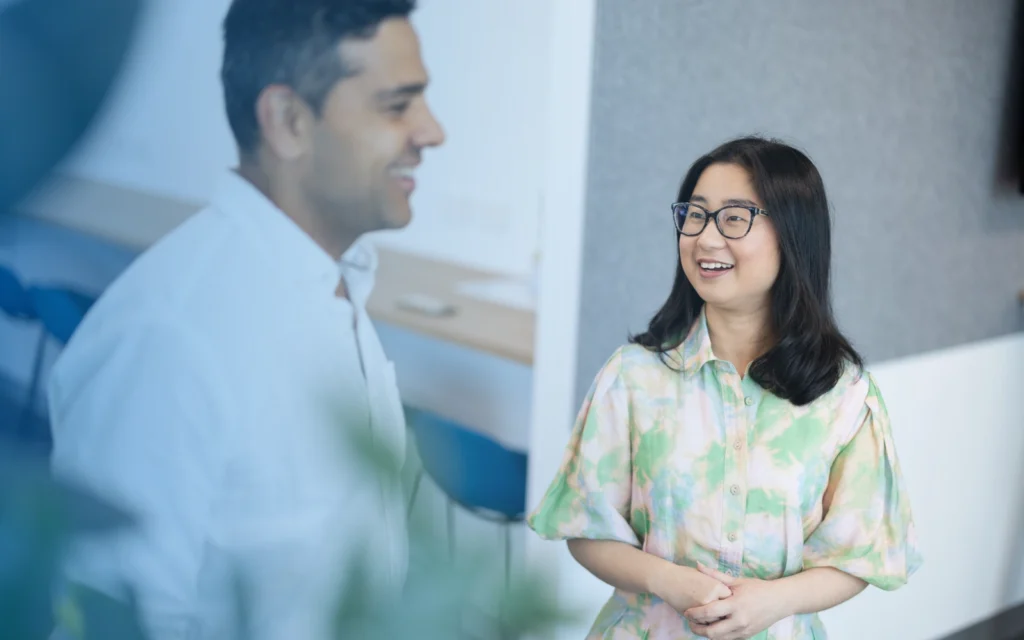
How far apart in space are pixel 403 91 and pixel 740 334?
679 mm

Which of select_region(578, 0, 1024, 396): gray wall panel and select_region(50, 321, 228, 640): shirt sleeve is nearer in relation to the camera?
select_region(50, 321, 228, 640): shirt sleeve

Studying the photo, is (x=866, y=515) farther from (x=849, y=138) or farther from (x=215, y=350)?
(x=849, y=138)

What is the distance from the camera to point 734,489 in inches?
46.5

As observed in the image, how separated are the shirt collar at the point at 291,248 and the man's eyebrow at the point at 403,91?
233mm

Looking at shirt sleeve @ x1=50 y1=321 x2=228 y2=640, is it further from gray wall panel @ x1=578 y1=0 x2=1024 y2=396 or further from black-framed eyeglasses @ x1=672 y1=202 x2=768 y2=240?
gray wall panel @ x1=578 y1=0 x2=1024 y2=396

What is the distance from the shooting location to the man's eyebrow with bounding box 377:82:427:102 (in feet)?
5.00

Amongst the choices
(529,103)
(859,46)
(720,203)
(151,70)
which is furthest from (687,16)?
(151,70)

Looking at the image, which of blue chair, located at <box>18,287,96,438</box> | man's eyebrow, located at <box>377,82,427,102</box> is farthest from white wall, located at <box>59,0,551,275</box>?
blue chair, located at <box>18,287,96,438</box>

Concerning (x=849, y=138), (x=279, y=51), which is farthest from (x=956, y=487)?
(x=279, y=51)

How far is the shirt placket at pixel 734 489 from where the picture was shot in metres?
1.18

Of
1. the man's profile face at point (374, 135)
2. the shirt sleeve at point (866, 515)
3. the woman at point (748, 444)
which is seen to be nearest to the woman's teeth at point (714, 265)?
the woman at point (748, 444)

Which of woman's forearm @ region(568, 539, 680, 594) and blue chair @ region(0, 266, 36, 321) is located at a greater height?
blue chair @ region(0, 266, 36, 321)

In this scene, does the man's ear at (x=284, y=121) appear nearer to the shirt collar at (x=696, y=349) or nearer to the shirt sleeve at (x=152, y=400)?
the shirt sleeve at (x=152, y=400)

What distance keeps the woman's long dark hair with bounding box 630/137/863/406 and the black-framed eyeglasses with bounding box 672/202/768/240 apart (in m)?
0.03
